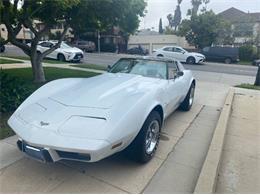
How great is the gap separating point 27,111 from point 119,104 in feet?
3.89

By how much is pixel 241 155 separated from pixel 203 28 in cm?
2789

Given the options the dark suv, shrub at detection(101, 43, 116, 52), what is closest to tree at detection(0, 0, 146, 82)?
the dark suv

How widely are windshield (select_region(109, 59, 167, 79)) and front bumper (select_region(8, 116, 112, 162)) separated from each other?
2092 millimetres

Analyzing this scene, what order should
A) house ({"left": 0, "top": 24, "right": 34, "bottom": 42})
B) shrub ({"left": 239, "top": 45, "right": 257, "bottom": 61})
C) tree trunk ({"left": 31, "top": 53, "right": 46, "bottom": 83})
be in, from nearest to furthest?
tree trunk ({"left": 31, "top": 53, "right": 46, "bottom": 83}) < house ({"left": 0, "top": 24, "right": 34, "bottom": 42}) < shrub ({"left": 239, "top": 45, "right": 257, "bottom": 61})

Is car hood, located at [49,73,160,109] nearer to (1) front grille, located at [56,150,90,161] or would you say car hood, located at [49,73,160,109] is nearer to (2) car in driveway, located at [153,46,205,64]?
(1) front grille, located at [56,150,90,161]

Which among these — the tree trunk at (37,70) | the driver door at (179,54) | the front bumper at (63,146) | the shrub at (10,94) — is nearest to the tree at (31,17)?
the tree trunk at (37,70)

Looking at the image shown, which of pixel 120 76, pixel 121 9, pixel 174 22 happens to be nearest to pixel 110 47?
pixel 121 9

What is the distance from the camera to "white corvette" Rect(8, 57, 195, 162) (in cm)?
255

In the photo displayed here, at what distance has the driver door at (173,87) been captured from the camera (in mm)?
4164

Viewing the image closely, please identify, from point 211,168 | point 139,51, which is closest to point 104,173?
point 211,168

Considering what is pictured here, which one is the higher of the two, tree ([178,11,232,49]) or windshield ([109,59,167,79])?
tree ([178,11,232,49])

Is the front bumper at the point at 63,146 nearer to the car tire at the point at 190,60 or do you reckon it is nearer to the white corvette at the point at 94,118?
the white corvette at the point at 94,118

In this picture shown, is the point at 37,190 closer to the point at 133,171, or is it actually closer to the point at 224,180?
the point at 133,171

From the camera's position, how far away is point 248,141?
456 centimetres
